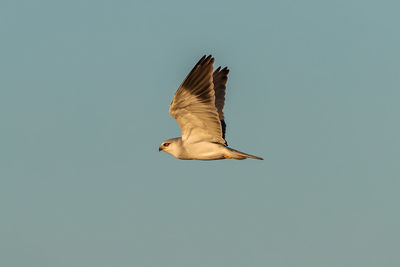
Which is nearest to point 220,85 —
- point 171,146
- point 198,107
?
point 171,146

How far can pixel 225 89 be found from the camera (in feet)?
94.4

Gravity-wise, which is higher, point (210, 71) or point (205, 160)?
point (210, 71)

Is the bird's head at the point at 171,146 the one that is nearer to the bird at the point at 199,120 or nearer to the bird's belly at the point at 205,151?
the bird at the point at 199,120

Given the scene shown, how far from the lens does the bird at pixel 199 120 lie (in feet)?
79.0

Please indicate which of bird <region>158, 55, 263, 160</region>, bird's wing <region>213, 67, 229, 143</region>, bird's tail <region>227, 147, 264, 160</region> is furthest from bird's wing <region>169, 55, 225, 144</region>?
bird's wing <region>213, 67, 229, 143</region>

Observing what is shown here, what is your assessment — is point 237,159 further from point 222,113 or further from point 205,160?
point 222,113

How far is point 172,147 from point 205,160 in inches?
45.9

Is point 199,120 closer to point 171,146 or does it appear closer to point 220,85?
point 171,146

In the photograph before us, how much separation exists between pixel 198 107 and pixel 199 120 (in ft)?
1.83

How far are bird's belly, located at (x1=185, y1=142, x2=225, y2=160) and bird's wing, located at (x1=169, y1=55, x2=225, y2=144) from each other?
19cm

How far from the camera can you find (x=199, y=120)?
2512 centimetres

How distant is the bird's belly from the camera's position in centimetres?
2533

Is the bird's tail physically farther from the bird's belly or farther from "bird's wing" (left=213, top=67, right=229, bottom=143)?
"bird's wing" (left=213, top=67, right=229, bottom=143)

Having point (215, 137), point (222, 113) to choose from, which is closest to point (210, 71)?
point (215, 137)
